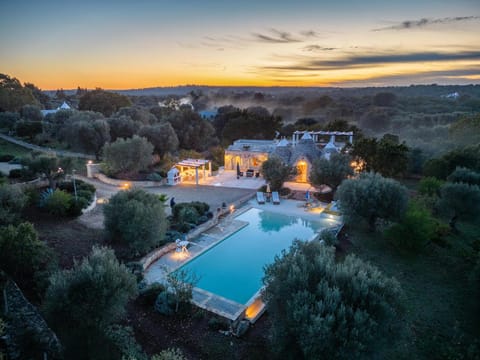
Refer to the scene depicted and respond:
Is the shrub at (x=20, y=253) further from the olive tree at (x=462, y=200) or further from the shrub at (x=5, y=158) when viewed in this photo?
the shrub at (x=5, y=158)

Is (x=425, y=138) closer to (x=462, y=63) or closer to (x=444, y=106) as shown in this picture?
(x=462, y=63)

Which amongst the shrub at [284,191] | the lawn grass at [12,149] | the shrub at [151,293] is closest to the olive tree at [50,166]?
the shrub at [151,293]

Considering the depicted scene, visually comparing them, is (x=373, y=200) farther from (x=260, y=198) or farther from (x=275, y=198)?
(x=260, y=198)

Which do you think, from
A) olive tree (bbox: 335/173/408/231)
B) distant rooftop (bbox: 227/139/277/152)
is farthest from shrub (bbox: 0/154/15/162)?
olive tree (bbox: 335/173/408/231)

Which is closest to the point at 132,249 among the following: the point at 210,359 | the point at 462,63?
the point at 210,359

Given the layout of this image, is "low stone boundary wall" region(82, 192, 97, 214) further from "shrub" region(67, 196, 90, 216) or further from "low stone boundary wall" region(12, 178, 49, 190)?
"low stone boundary wall" region(12, 178, 49, 190)

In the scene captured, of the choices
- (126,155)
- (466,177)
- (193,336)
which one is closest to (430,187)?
(466,177)
